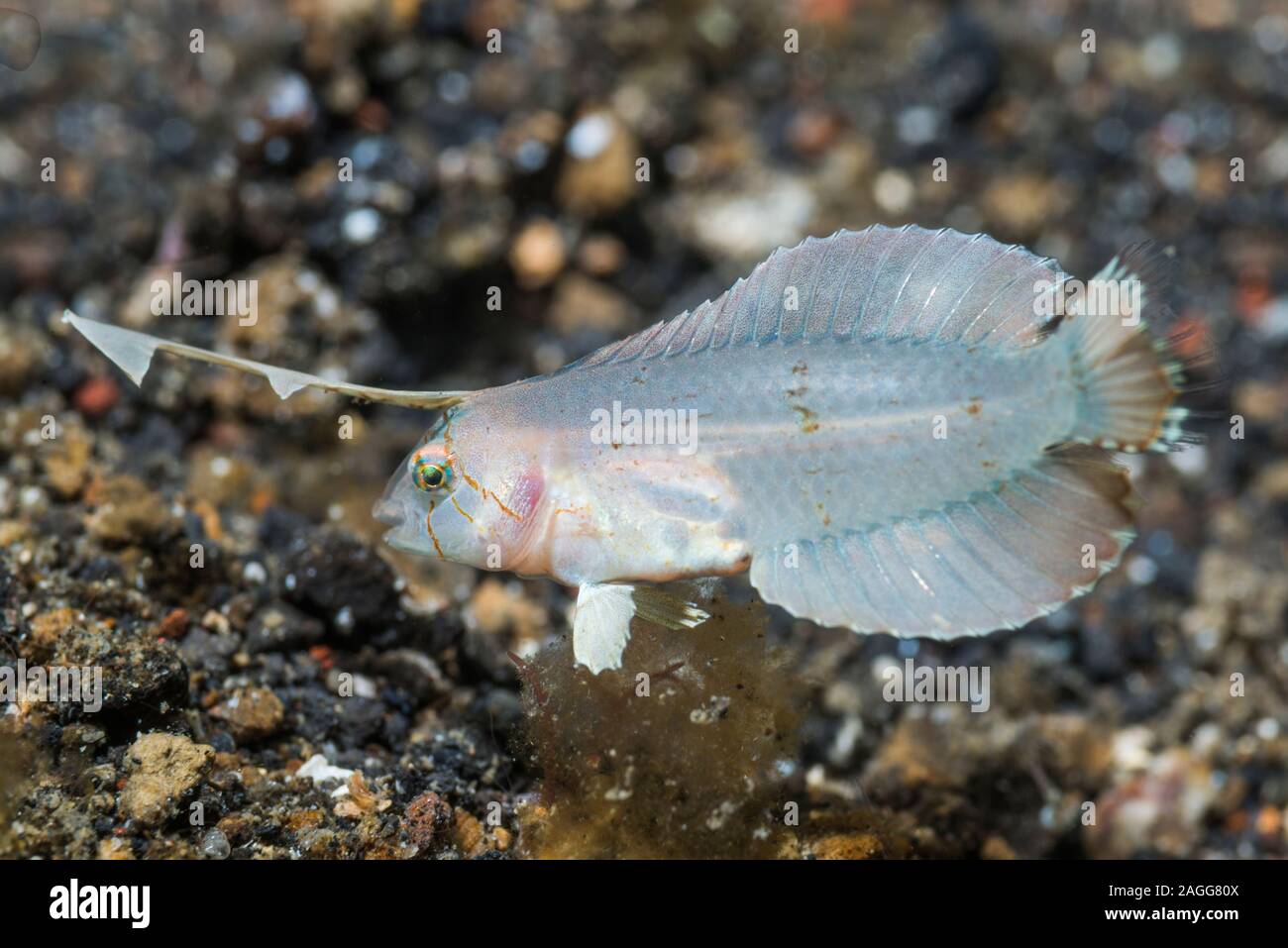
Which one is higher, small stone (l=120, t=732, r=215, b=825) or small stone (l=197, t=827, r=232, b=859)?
small stone (l=120, t=732, r=215, b=825)

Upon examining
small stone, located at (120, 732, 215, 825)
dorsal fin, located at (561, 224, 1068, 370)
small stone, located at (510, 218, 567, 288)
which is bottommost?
small stone, located at (120, 732, 215, 825)

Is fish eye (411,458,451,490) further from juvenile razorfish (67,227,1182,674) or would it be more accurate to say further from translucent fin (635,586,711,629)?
translucent fin (635,586,711,629)

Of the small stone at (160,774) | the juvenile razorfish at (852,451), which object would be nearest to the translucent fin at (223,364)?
the juvenile razorfish at (852,451)

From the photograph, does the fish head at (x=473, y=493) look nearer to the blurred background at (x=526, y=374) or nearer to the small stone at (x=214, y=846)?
the blurred background at (x=526, y=374)

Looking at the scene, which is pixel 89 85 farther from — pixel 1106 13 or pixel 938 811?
pixel 1106 13

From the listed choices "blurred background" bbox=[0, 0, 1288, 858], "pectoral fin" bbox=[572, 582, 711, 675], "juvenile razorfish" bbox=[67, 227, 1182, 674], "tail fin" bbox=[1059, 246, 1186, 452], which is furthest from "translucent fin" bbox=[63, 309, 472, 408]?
"tail fin" bbox=[1059, 246, 1186, 452]

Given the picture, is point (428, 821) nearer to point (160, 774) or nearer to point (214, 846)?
point (214, 846)
